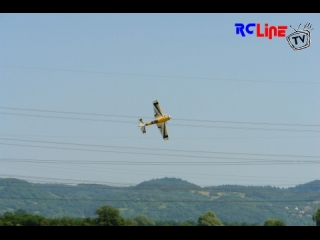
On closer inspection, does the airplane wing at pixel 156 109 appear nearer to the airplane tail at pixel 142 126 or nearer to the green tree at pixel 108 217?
the airplane tail at pixel 142 126

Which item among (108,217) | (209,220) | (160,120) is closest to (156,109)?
(160,120)

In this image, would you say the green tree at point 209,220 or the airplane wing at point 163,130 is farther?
the green tree at point 209,220

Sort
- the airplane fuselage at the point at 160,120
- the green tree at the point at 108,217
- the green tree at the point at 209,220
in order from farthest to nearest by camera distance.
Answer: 1. the green tree at the point at 209,220
2. the green tree at the point at 108,217
3. the airplane fuselage at the point at 160,120

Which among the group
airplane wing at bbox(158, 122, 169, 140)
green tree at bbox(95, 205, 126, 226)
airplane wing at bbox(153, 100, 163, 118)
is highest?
airplane wing at bbox(153, 100, 163, 118)

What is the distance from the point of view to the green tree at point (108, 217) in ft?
241

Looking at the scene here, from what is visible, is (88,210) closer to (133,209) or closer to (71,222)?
(133,209)

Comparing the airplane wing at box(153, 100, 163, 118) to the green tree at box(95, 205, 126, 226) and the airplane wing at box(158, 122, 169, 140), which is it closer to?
the airplane wing at box(158, 122, 169, 140)

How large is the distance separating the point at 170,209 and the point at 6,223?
131 meters

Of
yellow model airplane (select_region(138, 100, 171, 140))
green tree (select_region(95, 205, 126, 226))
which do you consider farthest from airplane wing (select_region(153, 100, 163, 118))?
green tree (select_region(95, 205, 126, 226))

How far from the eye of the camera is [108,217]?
74000 mm

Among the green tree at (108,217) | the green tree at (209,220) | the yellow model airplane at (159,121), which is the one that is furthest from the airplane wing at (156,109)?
the green tree at (209,220)

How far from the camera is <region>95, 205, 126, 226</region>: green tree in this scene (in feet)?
241
